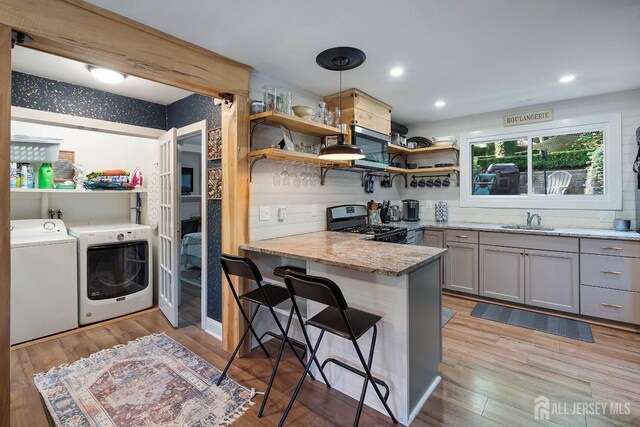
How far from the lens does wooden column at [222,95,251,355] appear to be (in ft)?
8.16

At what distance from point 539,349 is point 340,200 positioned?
2.30m

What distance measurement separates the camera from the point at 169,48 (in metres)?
2.07

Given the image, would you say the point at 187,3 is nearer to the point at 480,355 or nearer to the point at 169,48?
the point at 169,48

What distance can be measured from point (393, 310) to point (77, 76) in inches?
132

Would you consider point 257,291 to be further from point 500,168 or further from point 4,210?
point 500,168

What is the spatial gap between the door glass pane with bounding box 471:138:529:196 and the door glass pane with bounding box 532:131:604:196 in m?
0.14

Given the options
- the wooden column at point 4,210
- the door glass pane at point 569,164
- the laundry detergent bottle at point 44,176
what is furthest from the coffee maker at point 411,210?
the laundry detergent bottle at point 44,176

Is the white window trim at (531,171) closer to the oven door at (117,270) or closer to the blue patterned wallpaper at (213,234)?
the blue patterned wallpaper at (213,234)

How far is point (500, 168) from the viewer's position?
164 inches

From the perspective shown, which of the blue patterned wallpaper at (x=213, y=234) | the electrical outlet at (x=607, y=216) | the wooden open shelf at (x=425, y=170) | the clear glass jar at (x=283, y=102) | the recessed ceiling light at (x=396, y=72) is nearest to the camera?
the clear glass jar at (x=283, y=102)

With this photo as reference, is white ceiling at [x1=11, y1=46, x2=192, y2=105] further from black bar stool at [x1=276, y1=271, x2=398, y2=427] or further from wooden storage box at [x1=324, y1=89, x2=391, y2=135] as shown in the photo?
black bar stool at [x1=276, y1=271, x2=398, y2=427]

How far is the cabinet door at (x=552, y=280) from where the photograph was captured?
10.3 ft

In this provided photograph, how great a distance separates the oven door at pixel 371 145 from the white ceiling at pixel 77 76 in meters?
1.82

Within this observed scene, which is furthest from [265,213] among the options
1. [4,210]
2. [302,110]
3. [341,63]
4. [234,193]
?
[4,210]
